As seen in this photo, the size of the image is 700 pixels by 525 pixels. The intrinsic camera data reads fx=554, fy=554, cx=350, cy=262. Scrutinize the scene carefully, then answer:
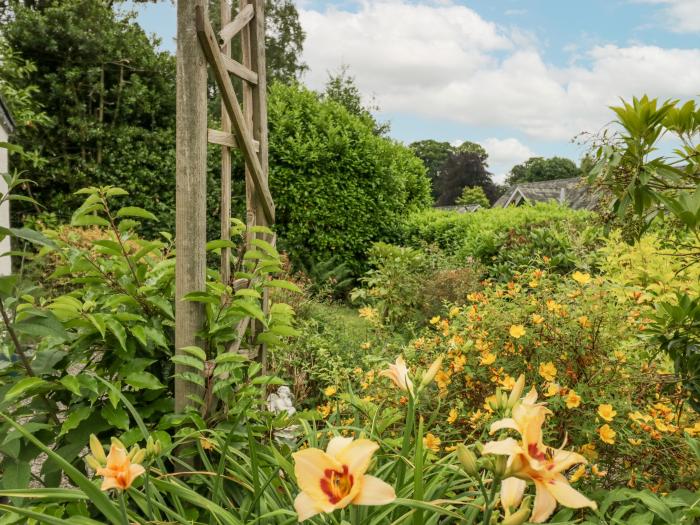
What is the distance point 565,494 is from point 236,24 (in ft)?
7.75

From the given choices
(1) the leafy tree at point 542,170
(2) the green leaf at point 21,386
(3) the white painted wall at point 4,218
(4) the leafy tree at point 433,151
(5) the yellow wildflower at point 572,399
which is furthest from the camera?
(4) the leafy tree at point 433,151

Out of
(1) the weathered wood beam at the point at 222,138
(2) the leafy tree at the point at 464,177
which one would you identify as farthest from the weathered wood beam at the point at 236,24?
(2) the leafy tree at the point at 464,177

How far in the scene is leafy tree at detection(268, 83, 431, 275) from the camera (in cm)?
873

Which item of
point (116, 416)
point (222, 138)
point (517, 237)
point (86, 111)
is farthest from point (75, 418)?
point (86, 111)

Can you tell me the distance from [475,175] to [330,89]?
29634mm

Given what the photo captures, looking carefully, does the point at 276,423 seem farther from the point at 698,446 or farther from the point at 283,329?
the point at 698,446

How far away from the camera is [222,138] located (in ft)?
7.61

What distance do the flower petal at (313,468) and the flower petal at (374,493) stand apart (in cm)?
4

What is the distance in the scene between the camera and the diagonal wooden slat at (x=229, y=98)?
6.54 feet

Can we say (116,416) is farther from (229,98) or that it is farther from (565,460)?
(565,460)

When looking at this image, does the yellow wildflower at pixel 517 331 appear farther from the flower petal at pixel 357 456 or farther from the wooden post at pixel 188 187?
the flower petal at pixel 357 456

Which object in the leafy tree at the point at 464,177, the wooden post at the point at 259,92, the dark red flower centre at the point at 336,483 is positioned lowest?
the dark red flower centre at the point at 336,483

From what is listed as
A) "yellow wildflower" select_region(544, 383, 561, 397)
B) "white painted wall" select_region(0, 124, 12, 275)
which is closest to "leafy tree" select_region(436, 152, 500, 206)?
"white painted wall" select_region(0, 124, 12, 275)

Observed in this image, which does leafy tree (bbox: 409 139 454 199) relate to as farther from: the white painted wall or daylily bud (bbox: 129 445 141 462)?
daylily bud (bbox: 129 445 141 462)
